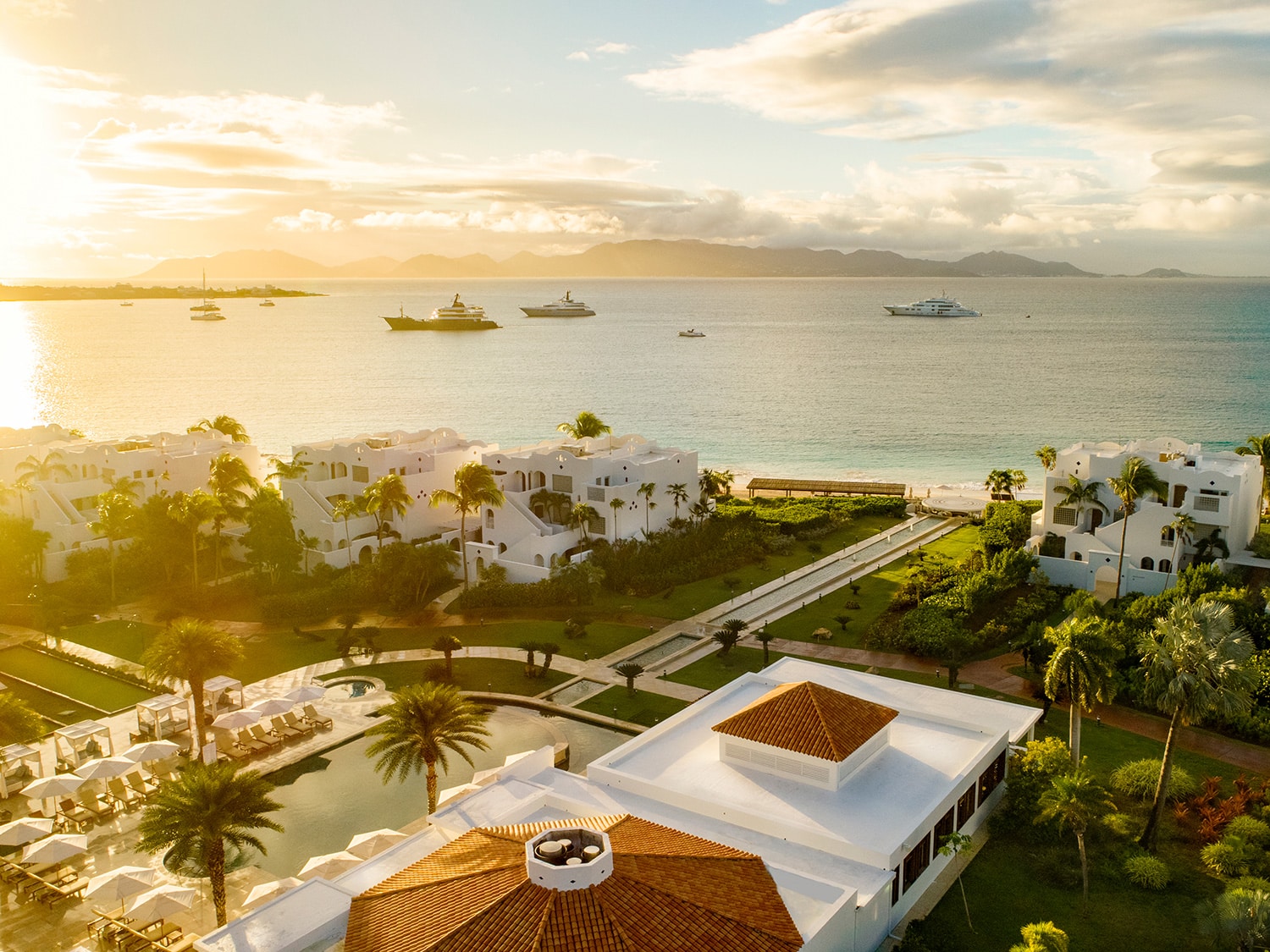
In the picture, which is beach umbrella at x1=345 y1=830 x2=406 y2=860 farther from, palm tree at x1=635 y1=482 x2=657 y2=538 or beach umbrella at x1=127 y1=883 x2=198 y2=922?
palm tree at x1=635 y1=482 x2=657 y2=538

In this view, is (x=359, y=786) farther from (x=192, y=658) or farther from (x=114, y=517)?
(x=114, y=517)

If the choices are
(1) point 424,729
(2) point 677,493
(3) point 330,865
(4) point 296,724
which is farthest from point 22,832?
(2) point 677,493

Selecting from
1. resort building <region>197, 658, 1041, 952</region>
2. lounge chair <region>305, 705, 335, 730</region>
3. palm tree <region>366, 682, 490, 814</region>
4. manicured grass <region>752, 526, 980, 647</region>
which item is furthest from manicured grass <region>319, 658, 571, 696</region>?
manicured grass <region>752, 526, 980, 647</region>

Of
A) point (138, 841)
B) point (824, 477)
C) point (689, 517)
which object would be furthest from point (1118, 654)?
point (824, 477)

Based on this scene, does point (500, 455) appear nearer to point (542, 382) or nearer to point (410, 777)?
point (410, 777)

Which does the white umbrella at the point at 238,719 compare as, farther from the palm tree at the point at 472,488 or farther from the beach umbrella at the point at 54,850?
the palm tree at the point at 472,488

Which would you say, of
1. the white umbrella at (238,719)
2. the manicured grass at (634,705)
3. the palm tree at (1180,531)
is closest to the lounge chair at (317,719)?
the white umbrella at (238,719)
